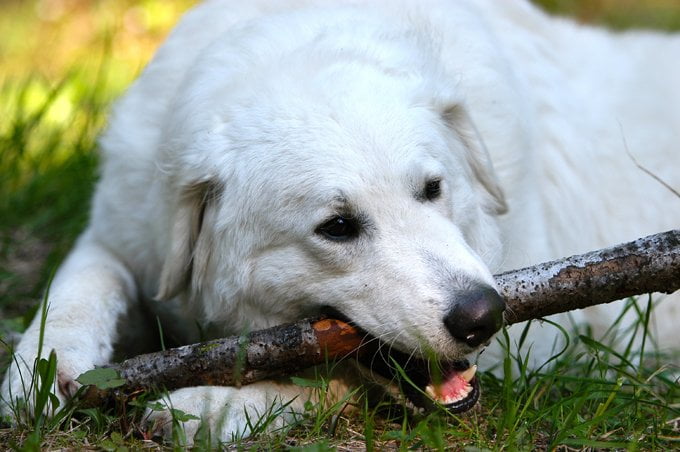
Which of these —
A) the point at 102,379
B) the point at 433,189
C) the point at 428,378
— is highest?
the point at 433,189

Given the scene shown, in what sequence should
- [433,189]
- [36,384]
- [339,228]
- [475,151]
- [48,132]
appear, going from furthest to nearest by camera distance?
[48,132] < [475,151] < [433,189] < [339,228] < [36,384]

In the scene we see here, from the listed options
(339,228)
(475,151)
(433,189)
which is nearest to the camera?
(339,228)

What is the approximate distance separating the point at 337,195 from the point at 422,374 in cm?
57

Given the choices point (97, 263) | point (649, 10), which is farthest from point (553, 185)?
point (649, 10)

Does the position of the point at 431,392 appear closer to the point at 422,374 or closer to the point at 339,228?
the point at 422,374

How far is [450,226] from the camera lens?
3.01 m

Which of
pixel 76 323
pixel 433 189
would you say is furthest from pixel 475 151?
pixel 76 323

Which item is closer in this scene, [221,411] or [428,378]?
[221,411]

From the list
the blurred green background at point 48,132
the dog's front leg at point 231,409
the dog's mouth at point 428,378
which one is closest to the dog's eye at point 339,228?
the dog's mouth at point 428,378

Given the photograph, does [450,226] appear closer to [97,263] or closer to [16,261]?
[97,263]

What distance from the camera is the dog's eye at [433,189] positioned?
3059 mm

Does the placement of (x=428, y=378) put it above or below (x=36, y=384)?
below

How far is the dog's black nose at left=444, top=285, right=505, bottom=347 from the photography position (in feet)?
8.84

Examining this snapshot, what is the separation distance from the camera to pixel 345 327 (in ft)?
9.63
